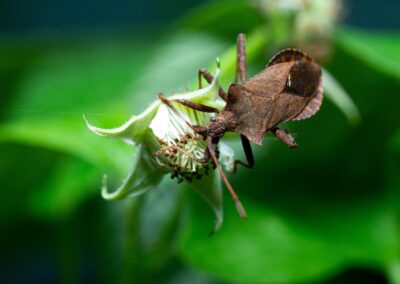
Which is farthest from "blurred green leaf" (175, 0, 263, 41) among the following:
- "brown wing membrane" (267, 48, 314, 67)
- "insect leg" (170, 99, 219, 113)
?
"insect leg" (170, 99, 219, 113)

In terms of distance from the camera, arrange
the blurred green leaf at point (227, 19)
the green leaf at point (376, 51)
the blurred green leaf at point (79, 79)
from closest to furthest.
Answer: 1. the green leaf at point (376, 51)
2. the blurred green leaf at point (227, 19)
3. the blurred green leaf at point (79, 79)

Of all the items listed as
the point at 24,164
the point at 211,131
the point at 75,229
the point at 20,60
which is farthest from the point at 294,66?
the point at 20,60

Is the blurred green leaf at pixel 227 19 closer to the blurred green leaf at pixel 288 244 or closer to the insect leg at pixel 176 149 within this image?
the blurred green leaf at pixel 288 244

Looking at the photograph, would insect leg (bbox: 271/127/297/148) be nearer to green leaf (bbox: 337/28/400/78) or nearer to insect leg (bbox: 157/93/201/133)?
insect leg (bbox: 157/93/201/133)

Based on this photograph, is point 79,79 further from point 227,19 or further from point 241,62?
point 241,62

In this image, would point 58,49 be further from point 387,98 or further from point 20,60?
point 387,98

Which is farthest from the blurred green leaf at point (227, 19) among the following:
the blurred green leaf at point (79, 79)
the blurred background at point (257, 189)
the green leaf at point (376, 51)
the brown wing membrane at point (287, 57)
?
the brown wing membrane at point (287, 57)
